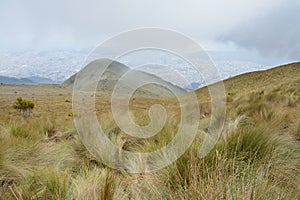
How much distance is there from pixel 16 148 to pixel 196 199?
330cm

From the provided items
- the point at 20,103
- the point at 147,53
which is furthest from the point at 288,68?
the point at 147,53

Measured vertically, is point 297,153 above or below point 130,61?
below

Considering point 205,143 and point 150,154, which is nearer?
point 205,143

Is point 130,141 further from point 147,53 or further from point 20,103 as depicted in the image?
point 20,103

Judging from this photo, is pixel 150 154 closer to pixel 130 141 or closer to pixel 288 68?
pixel 130 141

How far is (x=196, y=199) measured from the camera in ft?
5.86

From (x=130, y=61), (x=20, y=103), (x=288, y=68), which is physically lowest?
(x=20, y=103)

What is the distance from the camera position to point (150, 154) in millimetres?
3740

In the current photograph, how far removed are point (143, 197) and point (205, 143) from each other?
1.32m

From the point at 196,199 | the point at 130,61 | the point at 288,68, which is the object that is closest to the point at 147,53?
the point at 130,61

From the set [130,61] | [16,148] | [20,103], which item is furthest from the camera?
[20,103]

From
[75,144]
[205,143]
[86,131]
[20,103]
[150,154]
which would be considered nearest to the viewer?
[205,143]

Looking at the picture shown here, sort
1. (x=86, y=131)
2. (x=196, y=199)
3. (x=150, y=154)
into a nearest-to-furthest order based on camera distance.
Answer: (x=196, y=199) < (x=150, y=154) < (x=86, y=131)

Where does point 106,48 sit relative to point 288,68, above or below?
below
